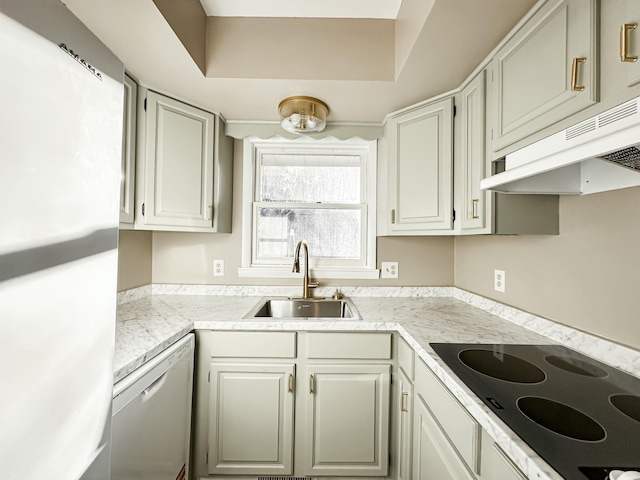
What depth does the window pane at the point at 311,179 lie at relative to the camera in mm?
2119

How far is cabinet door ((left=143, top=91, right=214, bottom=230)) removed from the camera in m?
1.55

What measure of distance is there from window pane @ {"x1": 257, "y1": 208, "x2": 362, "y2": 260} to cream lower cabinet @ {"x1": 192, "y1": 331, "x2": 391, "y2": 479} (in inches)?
30.4

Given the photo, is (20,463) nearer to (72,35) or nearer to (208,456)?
(72,35)

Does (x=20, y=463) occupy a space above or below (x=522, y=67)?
below

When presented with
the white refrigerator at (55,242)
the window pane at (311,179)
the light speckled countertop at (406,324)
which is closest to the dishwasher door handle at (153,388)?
the light speckled countertop at (406,324)

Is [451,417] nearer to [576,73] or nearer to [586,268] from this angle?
[586,268]

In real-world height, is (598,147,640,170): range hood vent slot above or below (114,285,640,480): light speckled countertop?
above

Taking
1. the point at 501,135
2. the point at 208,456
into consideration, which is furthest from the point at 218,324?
the point at 501,135

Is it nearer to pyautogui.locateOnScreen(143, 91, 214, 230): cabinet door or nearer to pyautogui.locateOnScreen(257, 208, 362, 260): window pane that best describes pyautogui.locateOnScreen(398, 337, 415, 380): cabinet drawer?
pyautogui.locateOnScreen(257, 208, 362, 260): window pane

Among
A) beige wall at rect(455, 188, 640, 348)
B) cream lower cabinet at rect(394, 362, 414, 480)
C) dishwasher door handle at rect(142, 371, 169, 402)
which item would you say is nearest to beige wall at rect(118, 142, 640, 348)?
beige wall at rect(455, 188, 640, 348)

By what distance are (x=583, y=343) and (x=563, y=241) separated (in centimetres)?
41

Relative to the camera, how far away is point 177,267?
6.68 ft

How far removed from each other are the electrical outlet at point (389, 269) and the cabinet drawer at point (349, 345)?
66cm

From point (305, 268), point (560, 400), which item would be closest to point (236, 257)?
point (305, 268)
